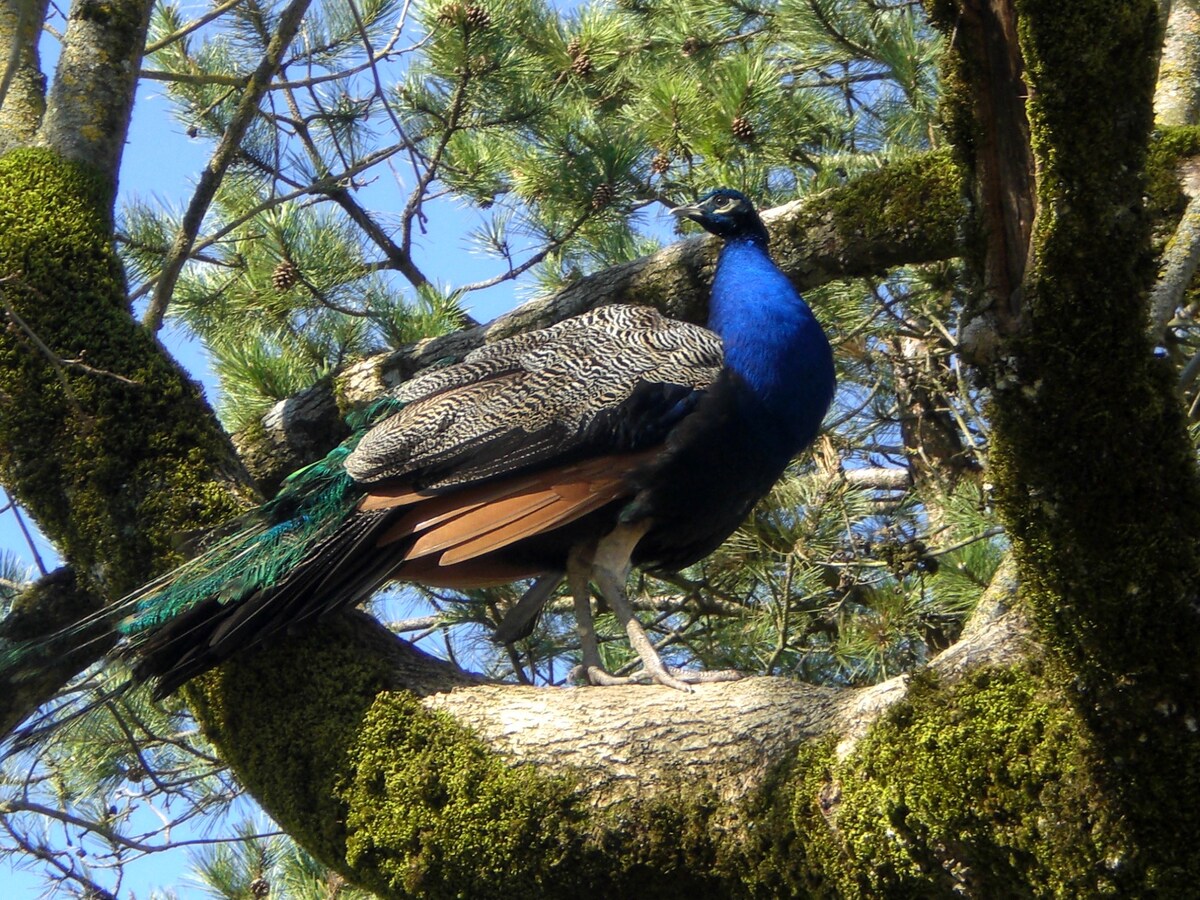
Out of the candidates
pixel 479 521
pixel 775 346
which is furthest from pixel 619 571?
pixel 775 346

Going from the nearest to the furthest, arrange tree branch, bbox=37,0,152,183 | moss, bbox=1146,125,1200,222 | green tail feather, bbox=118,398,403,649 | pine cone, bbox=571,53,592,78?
green tail feather, bbox=118,398,403,649 → moss, bbox=1146,125,1200,222 → tree branch, bbox=37,0,152,183 → pine cone, bbox=571,53,592,78

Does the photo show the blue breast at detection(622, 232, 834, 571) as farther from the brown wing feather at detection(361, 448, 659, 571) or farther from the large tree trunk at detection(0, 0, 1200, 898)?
the large tree trunk at detection(0, 0, 1200, 898)

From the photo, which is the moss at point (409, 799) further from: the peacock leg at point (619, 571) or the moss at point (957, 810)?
the peacock leg at point (619, 571)

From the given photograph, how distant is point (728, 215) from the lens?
368 cm

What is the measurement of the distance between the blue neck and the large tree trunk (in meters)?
0.85

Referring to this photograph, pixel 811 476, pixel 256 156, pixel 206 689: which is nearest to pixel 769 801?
pixel 206 689

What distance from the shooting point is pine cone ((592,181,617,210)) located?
499 cm

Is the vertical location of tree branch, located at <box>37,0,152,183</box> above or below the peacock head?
above

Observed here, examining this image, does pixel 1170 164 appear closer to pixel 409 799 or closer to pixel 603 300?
pixel 603 300

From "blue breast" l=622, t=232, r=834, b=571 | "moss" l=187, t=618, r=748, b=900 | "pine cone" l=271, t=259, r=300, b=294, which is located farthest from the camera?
"pine cone" l=271, t=259, r=300, b=294

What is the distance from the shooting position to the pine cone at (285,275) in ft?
16.1

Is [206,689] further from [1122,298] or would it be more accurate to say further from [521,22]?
[521,22]

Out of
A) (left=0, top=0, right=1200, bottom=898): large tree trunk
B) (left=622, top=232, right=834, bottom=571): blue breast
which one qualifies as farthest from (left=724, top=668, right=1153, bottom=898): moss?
(left=622, top=232, right=834, bottom=571): blue breast

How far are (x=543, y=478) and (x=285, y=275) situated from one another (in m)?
2.24
